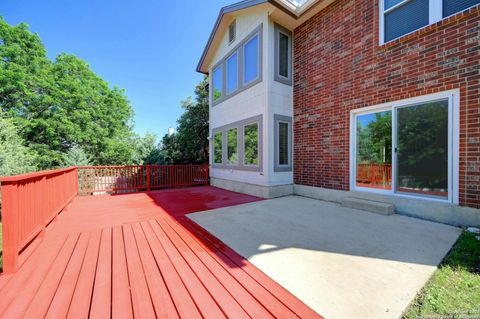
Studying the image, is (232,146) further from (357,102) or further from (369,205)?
(369,205)

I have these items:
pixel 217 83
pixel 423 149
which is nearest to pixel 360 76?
pixel 423 149

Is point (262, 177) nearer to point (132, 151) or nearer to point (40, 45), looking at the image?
point (132, 151)

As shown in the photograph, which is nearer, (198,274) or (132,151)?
(198,274)

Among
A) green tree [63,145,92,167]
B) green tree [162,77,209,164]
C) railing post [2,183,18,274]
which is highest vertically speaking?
green tree [162,77,209,164]

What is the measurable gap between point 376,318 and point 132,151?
66.8 ft

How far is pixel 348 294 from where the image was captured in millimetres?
1807

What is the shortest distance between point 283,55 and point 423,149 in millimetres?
4746

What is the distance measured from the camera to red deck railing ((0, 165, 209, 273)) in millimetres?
2205

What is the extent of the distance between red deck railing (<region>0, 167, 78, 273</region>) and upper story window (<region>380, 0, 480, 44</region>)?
7000 mm

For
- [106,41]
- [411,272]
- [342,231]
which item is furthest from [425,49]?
[106,41]

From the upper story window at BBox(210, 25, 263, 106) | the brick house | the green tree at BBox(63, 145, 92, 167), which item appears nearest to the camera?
the brick house

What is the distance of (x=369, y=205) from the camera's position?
4.46 m

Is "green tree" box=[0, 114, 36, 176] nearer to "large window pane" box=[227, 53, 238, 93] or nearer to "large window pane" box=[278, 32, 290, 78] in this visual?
"large window pane" box=[227, 53, 238, 93]

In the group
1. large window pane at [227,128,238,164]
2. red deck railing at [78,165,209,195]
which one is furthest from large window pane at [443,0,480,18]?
red deck railing at [78,165,209,195]
